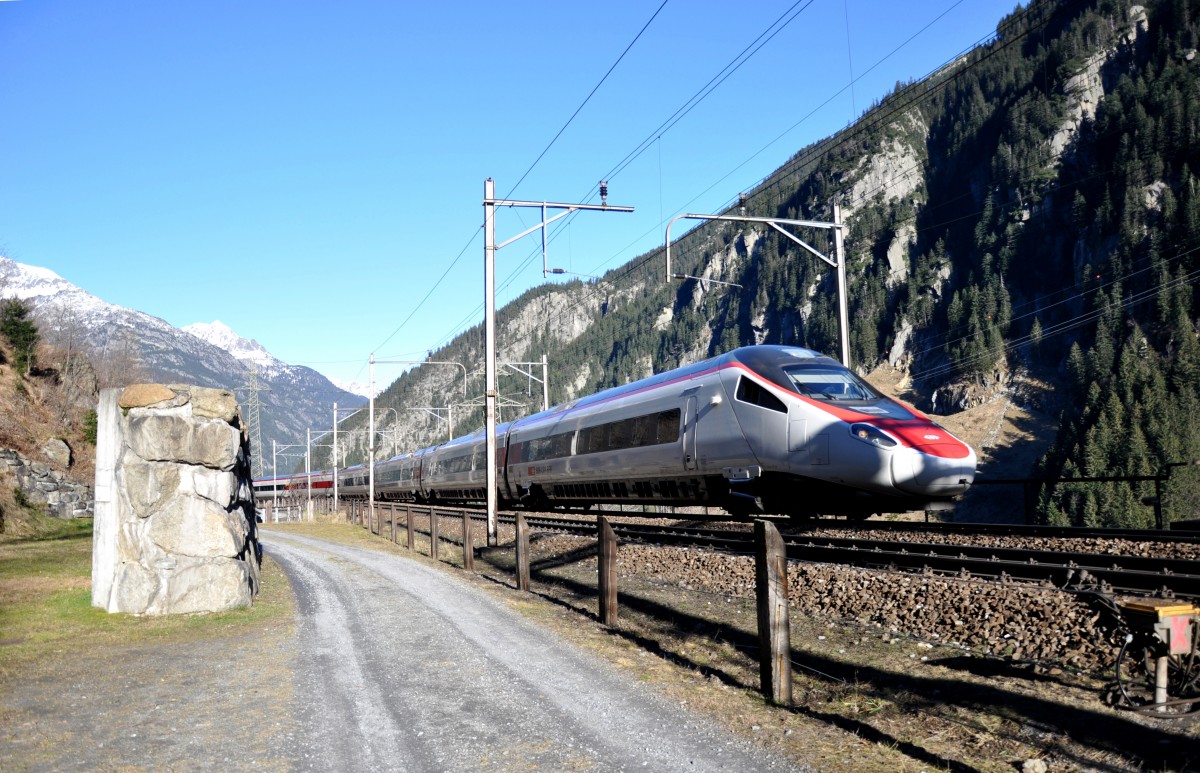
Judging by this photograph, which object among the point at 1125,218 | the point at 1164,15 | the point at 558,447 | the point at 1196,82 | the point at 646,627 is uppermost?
the point at 1164,15

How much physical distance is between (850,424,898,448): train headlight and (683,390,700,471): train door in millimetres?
4529

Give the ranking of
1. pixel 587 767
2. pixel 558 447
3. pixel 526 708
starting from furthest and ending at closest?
pixel 558 447
pixel 526 708
pixel 587 767

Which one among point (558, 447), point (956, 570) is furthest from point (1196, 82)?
point (956, 570)

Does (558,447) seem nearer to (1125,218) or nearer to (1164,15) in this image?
(1125,218)

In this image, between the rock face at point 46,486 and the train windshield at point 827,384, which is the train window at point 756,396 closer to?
the train windshield at point 827,384

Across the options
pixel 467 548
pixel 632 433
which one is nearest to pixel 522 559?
pixel 467 548

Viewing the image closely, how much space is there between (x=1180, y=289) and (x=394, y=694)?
141 m

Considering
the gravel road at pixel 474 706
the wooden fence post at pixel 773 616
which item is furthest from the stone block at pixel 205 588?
the wooden fence post at pixel 773 616

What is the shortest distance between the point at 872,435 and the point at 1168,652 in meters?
8.69

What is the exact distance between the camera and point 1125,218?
140750 mm

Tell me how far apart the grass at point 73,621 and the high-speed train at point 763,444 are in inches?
334

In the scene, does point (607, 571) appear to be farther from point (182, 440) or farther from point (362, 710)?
point (182, 440)

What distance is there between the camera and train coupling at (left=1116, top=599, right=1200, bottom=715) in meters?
6.03

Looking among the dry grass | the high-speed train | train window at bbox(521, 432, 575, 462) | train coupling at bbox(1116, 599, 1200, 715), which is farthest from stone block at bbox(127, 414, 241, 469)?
train window at bbox(521, 432, 575, 462)
